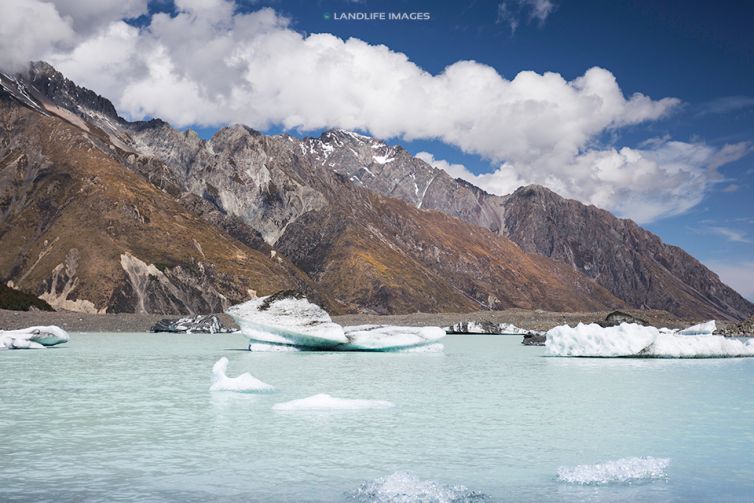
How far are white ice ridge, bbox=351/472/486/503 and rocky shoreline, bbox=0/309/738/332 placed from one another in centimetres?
7645

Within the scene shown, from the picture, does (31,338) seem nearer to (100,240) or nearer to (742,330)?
(742,330)

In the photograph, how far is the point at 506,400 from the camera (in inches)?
924

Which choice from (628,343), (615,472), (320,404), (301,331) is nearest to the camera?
(615,472)

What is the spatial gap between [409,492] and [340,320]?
117 metres

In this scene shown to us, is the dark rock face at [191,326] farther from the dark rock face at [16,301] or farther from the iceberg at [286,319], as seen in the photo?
the iceberg at [286,319]

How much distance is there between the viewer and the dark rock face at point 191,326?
300 feet

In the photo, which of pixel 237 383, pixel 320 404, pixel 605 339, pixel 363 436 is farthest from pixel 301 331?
pixel 363 436

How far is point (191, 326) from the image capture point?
92562mm

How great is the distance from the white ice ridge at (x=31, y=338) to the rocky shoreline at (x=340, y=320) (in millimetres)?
27761

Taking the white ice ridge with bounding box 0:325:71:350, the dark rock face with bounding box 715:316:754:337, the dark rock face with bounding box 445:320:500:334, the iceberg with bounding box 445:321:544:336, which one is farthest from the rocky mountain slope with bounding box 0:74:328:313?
the dark rock face with bounding box 715:316:754:337

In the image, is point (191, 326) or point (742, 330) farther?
point (742, 330)

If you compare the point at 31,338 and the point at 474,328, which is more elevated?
the point at 474,328

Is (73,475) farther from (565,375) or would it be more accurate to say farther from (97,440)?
(565,375)

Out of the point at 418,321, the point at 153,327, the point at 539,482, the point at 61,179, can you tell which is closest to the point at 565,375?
the point at 539,482
